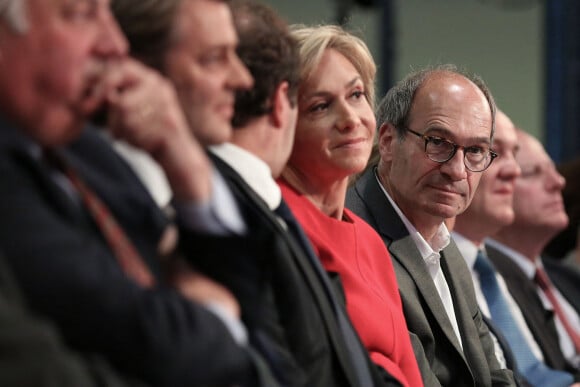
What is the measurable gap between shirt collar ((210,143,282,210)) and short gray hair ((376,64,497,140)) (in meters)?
1.38

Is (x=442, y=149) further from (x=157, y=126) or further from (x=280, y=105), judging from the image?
(x=157, y=126)

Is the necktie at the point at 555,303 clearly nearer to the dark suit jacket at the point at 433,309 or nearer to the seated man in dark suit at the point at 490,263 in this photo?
the seated man in dark suit at the point at 490,263

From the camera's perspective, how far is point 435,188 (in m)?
3.31

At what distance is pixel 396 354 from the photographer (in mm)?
2656

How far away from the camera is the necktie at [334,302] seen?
2.12m

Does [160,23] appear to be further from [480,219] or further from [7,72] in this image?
[480,219]

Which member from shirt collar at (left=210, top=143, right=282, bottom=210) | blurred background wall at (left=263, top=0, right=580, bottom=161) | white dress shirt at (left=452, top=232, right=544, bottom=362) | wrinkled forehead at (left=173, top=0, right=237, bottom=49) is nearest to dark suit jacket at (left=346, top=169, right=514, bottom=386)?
white dress shirt at (left=452, top=232, right=544, bottom=362)

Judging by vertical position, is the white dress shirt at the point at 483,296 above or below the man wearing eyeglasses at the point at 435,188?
below

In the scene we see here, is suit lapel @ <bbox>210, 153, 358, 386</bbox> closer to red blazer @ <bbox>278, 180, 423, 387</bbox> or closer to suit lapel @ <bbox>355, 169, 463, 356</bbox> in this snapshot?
red blazer @ <bbox>278, 180, 423, 387</bbox>

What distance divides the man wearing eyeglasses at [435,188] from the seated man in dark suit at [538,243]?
3.57ft

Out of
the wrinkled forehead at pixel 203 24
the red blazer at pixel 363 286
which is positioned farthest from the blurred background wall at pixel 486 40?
the wrinkled forehead at pixel 203 24

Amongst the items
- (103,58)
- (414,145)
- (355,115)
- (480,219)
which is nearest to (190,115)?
(103,58)

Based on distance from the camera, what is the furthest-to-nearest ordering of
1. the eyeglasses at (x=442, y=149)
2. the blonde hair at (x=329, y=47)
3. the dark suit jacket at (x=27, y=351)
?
the eyeglasses at (x=442, y=149)
the blonde hair at (x=329, y=47)
the dark suit jacket at (x=27, y=351)

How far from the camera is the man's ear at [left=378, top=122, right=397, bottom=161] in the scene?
3.41 m
